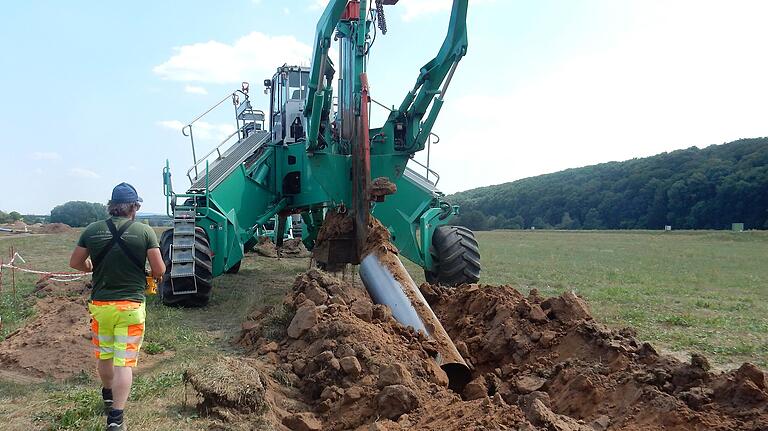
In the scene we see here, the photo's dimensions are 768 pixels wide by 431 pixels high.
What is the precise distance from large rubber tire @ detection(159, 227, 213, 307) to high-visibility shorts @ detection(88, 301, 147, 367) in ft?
13.8

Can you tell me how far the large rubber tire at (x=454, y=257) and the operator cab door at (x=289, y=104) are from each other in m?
2.95

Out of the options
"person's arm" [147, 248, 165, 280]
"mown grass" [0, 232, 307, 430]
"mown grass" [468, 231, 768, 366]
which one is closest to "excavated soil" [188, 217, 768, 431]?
"mown grass" [0, 232, 307, 430]

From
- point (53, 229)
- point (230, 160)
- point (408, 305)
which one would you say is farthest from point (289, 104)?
point (53, 229)

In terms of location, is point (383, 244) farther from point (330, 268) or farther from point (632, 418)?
point (632, 418)

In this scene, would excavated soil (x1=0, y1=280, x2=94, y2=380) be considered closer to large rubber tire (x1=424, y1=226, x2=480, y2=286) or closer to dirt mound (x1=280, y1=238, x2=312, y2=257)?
large rubber tire (x1=424, y1=226, x2=480, y2=286)

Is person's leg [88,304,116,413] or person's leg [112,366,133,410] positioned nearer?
person's leg [112,366,133,410]

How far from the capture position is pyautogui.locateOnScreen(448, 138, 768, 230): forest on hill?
5525 centimetres

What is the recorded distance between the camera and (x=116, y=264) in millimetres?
4125

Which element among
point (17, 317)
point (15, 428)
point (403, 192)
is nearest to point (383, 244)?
point (403, 192)

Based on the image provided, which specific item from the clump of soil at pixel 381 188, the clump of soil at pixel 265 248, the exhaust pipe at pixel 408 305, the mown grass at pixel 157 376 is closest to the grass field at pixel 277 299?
the mown grass at pixel 157 376

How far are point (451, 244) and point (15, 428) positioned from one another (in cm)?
635

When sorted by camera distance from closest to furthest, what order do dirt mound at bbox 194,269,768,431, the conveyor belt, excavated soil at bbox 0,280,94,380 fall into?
dirt mound at bbox 194,269,768,431 → excavated soil at bbox 0,280,94,380 → the conveyor belt

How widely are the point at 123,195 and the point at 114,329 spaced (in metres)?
0.91

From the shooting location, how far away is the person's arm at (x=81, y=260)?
416 centimetres
